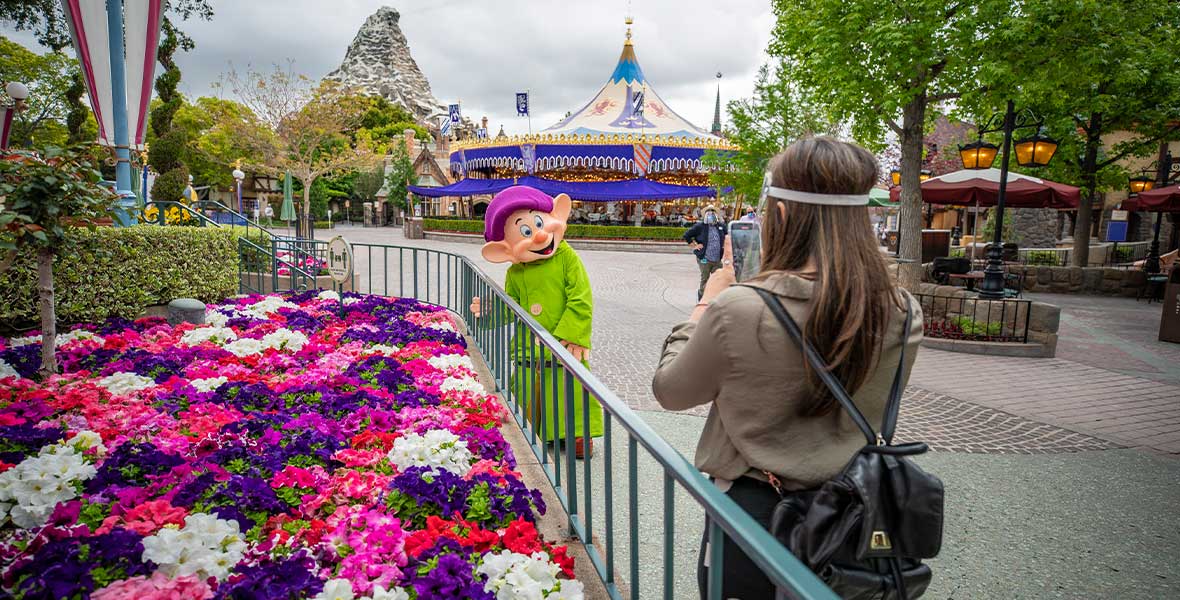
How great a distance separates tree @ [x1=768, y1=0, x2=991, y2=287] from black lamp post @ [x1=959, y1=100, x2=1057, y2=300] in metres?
0.94

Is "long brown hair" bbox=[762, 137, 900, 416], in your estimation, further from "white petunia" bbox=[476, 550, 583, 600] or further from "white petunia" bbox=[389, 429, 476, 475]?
"white petunia" bbox=[389, 429, 476, 475]

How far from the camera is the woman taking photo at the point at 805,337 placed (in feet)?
4.79

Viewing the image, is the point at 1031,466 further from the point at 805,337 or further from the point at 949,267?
the point at 949,267

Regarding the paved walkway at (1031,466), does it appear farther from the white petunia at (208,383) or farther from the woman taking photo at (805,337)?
the white petunia at (208,383)

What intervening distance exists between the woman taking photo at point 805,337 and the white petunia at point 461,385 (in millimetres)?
3170

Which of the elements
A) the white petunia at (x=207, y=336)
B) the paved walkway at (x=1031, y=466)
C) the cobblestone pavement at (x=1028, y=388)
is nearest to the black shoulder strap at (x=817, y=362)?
the paved walkway at (x=1031, y=466)

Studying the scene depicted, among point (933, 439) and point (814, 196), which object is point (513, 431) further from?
point (933, 439)

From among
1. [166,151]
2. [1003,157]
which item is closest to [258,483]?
[1003,157]

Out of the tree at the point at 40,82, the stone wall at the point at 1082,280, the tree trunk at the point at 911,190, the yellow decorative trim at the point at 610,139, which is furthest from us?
the yellow decorative trim at the point at 610,139

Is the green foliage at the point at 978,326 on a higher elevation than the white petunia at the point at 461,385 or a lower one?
lower

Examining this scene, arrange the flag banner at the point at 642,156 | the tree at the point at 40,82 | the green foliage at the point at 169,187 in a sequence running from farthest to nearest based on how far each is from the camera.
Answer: the flag banner at the point at 642,156 < the tree at the point at 40,82 < the green foliage at the point at 169,187

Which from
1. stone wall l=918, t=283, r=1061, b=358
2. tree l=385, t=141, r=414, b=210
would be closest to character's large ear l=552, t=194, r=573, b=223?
stone wall l=918, t=283, r=1061, b=358

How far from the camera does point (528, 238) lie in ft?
14.4

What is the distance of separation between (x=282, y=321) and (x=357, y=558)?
4798 mm
